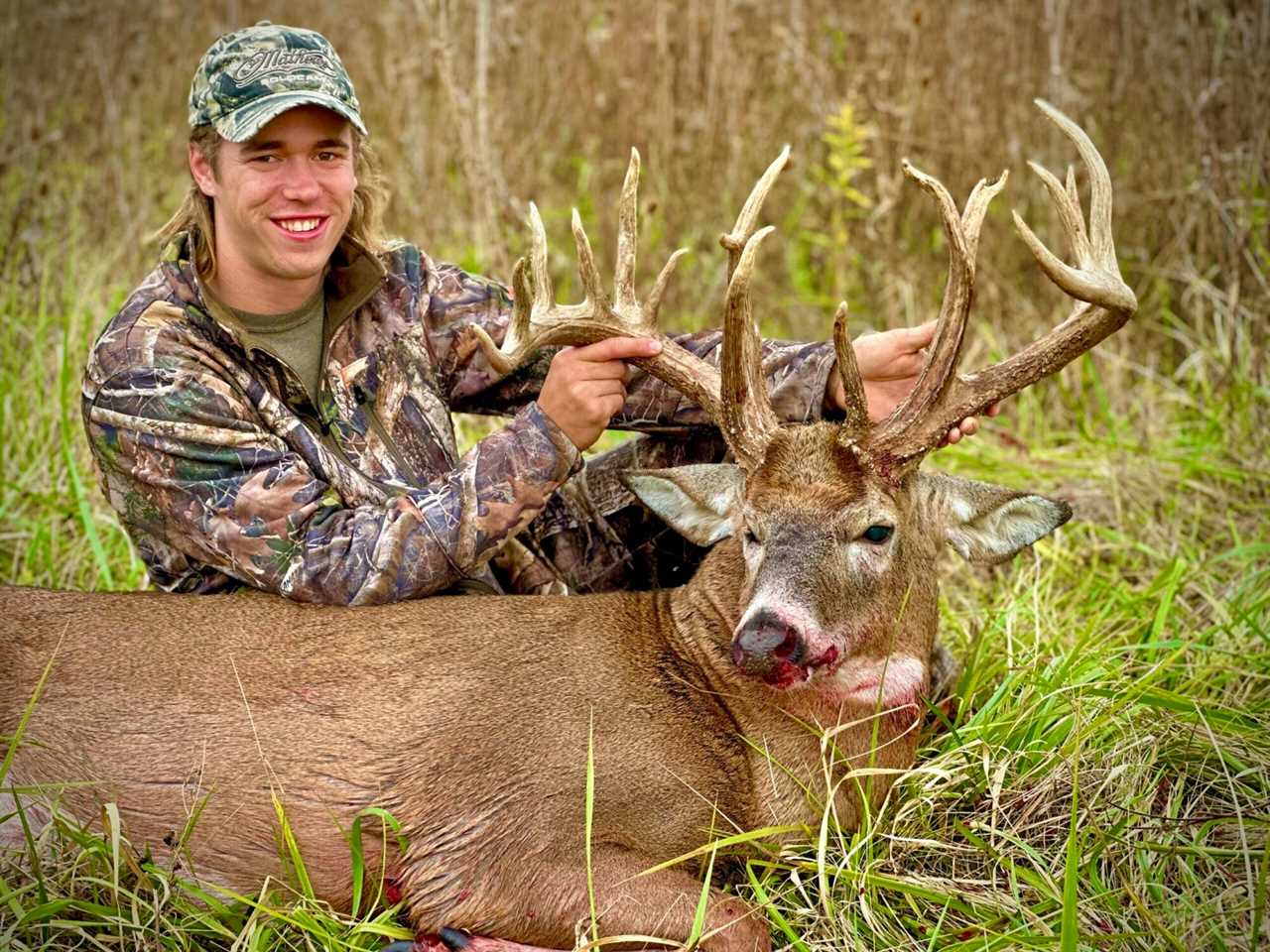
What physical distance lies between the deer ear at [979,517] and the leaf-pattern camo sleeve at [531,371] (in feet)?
1.93

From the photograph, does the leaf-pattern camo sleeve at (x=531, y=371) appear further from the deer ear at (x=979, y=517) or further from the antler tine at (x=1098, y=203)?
the antler tine at (x=1098, y=203)

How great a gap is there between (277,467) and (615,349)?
0.92 meters

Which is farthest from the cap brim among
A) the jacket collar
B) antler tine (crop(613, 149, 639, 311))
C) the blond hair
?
antler tine (crop(613, 149, 639, 311))

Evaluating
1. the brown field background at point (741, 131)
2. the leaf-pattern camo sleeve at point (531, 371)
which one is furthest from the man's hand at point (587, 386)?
the brown field background at point (741, 131)

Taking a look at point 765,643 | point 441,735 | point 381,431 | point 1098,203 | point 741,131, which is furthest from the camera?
point 741,131

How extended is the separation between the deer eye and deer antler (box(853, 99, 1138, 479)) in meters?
0.14

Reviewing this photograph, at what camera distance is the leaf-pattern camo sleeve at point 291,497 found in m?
3.57

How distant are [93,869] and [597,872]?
3.80 ft

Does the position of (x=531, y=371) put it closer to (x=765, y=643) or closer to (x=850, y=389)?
(x=850, y=389)

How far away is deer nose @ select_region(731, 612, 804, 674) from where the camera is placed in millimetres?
3088

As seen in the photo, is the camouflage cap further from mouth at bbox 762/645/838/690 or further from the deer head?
mouth at bbox 762/645/838/690

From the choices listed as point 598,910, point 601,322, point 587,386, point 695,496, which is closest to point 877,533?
point 695,496

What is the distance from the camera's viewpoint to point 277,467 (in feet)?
11.9

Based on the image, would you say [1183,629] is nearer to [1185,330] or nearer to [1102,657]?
[1102,657]
